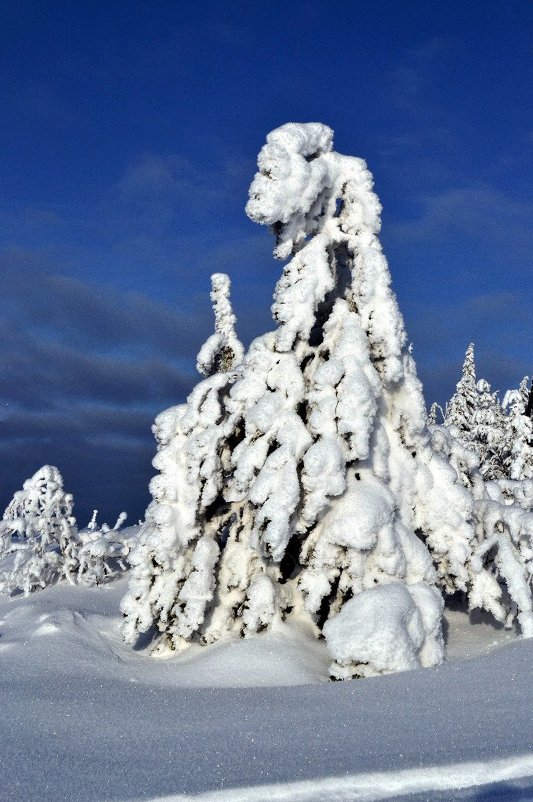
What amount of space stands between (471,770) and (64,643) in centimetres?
702

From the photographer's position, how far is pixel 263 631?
1027 centimetres

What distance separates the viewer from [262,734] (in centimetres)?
520

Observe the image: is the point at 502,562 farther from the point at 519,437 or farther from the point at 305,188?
the point at 519,437

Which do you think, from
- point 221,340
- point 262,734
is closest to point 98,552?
point 221,340

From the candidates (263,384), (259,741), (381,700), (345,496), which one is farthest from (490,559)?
(259,741)

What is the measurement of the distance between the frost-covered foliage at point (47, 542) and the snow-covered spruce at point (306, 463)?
6.34 meters

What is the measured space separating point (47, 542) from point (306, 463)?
9604 millimetres

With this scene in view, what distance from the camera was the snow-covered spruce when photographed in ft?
33.7

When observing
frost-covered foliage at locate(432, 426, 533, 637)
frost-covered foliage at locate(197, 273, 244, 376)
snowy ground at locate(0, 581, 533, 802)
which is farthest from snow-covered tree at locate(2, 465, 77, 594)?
frost-covered foliage at locate(432, 426, 533, 637)

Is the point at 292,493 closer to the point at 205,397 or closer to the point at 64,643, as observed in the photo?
the point at 205,397

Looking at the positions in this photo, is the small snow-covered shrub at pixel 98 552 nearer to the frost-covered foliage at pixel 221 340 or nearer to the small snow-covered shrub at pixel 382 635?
the frost-covered foliage at pixel 221 340

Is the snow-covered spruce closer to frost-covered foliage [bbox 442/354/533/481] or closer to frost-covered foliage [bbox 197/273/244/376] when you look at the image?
frost-covered foliage [bbox 197/273/244/376]

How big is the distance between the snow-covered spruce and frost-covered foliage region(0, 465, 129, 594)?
6.34 metres

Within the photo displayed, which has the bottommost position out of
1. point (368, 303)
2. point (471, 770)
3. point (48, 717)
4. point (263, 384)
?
point (471, 770)
